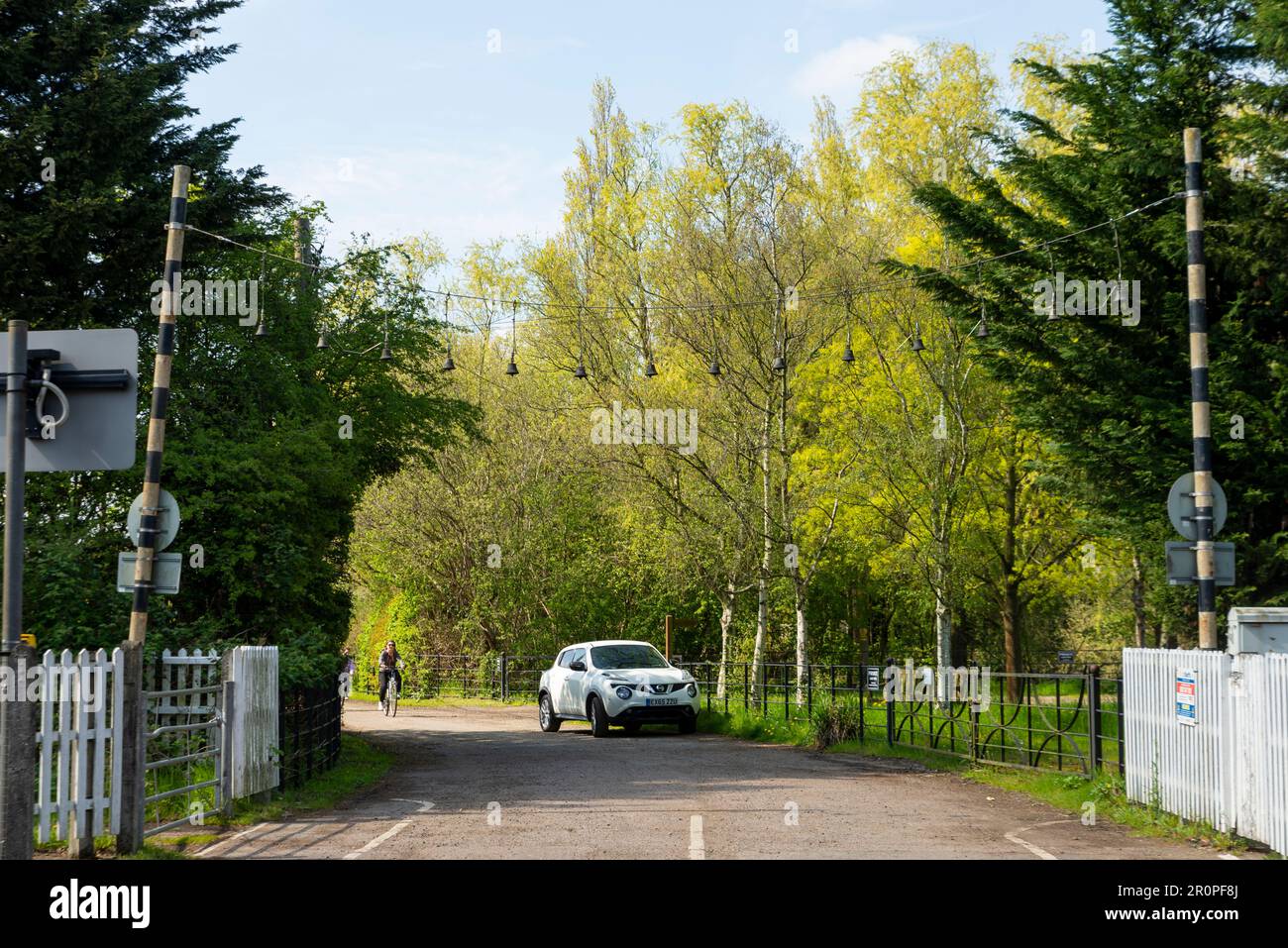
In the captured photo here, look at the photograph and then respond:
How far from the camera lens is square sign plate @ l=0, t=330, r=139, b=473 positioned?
9141 millimetres

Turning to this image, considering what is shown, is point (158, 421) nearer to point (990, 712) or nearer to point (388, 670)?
point (990, 712)

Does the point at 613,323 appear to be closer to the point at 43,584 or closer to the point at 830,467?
the point at 830,467

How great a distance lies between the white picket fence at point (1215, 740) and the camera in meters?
11.1

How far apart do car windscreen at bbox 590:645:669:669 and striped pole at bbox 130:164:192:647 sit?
14.0m

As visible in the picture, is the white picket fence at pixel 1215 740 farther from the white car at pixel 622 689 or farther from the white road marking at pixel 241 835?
the white car at pixel 622 689

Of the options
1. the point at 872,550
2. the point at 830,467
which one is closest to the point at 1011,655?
the point at 872,550

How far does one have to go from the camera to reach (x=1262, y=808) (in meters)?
11.3

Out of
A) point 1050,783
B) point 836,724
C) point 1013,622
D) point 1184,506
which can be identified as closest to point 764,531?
point 1013,622

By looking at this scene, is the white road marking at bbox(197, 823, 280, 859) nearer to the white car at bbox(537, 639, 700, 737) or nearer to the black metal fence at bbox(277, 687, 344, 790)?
the black metal fence at bbox(277, 687, 344, 790)

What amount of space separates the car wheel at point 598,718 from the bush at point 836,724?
15.4 feet

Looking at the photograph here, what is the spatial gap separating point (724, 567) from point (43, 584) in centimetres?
2265

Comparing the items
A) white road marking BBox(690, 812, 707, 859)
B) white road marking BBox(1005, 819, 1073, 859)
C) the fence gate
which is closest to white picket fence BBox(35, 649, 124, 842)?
the fence gate

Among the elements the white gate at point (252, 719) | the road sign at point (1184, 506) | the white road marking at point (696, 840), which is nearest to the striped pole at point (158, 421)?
the white gate at point (252, 719)

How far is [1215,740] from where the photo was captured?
12.3 meters
